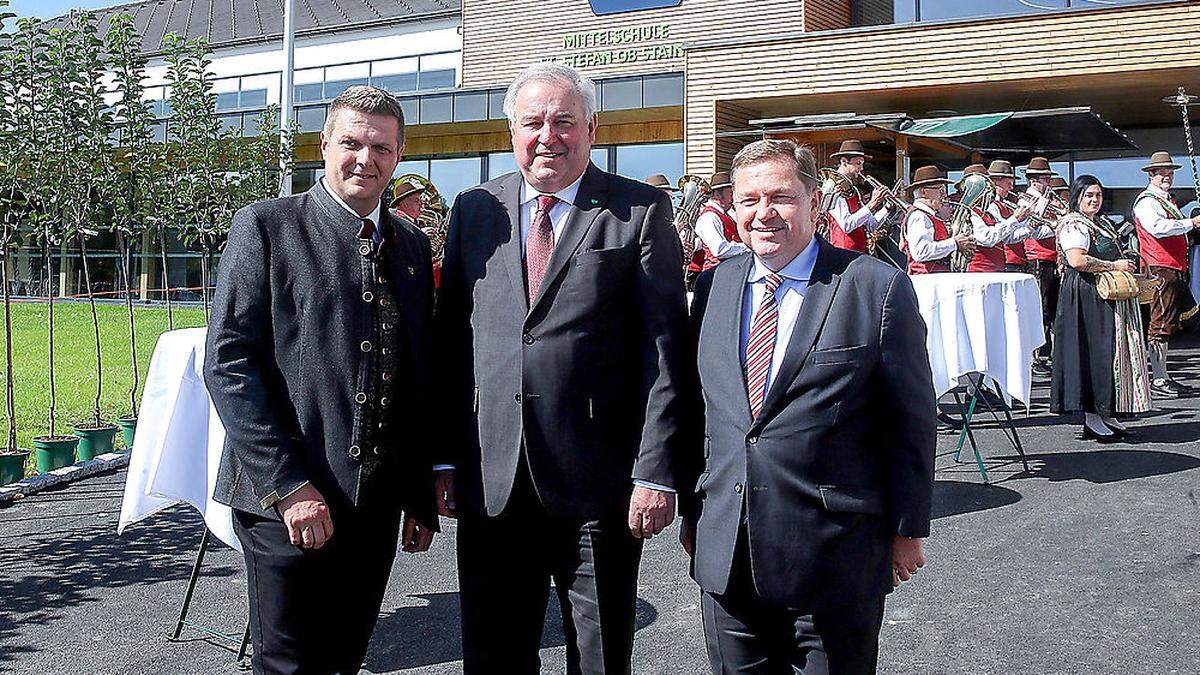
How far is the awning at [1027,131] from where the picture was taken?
13.8 meters

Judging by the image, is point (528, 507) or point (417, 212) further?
point (417, 212)

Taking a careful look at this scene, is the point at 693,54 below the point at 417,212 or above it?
above

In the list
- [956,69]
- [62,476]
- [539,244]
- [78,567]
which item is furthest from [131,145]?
[956,69]

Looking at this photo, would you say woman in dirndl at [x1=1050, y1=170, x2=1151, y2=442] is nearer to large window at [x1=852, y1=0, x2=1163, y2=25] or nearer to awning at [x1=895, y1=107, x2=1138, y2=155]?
awning at [x1=895, y1=107, x2=1138, y2=155]

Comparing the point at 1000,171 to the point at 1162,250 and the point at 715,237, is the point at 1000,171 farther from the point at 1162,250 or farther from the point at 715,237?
the point at 715,237

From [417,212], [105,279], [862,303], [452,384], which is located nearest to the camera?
[862,303]

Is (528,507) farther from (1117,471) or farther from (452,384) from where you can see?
(1117,471)

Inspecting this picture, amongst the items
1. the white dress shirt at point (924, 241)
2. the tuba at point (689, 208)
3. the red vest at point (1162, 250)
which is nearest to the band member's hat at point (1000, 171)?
the red vest at point (1162, 250)

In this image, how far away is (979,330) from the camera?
6551 mm

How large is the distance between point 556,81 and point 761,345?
839 mm

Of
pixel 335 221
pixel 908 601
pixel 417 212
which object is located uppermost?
pixel 417 212

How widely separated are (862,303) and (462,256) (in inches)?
41.2

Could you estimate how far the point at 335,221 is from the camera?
2773 mm

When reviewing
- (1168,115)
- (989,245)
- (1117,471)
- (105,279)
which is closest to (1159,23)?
(1168,115)
